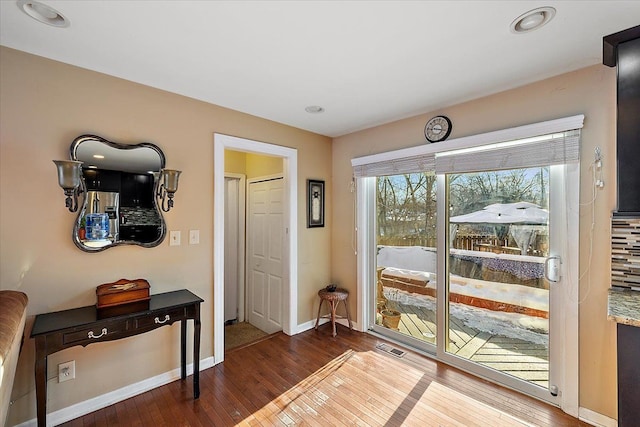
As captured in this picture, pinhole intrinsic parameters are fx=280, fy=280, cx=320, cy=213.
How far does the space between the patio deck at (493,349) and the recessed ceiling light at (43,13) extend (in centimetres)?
364

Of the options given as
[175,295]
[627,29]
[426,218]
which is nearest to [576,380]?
[426,218]

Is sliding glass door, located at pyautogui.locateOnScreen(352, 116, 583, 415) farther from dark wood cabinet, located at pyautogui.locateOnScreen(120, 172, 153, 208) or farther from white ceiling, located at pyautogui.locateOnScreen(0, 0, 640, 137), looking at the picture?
dark wood cabinet, located at pyautogui.locateOnScreen(120, 172, 153, 208)

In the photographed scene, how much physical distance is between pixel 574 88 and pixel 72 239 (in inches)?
149

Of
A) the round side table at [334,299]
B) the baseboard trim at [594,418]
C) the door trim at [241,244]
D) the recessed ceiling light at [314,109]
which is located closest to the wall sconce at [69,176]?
the recessed ceiling light at [314,109]

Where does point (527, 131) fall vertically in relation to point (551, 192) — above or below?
above

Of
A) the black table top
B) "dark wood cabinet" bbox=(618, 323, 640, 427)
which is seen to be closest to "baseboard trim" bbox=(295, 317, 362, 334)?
the black table top

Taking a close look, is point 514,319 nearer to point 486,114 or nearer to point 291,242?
point 486,114

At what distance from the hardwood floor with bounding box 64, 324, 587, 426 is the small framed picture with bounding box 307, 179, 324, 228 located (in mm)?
1568

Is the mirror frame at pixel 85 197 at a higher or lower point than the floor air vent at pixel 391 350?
higher

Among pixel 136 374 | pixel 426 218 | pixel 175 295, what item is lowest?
pixel 136 374

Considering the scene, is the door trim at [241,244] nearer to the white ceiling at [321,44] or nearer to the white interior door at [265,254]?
the white interior door at [265,254]

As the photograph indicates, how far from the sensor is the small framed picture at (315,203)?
3586 mm

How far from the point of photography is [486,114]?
97.3 inches

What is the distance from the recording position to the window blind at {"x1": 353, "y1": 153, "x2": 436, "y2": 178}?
112 inches
